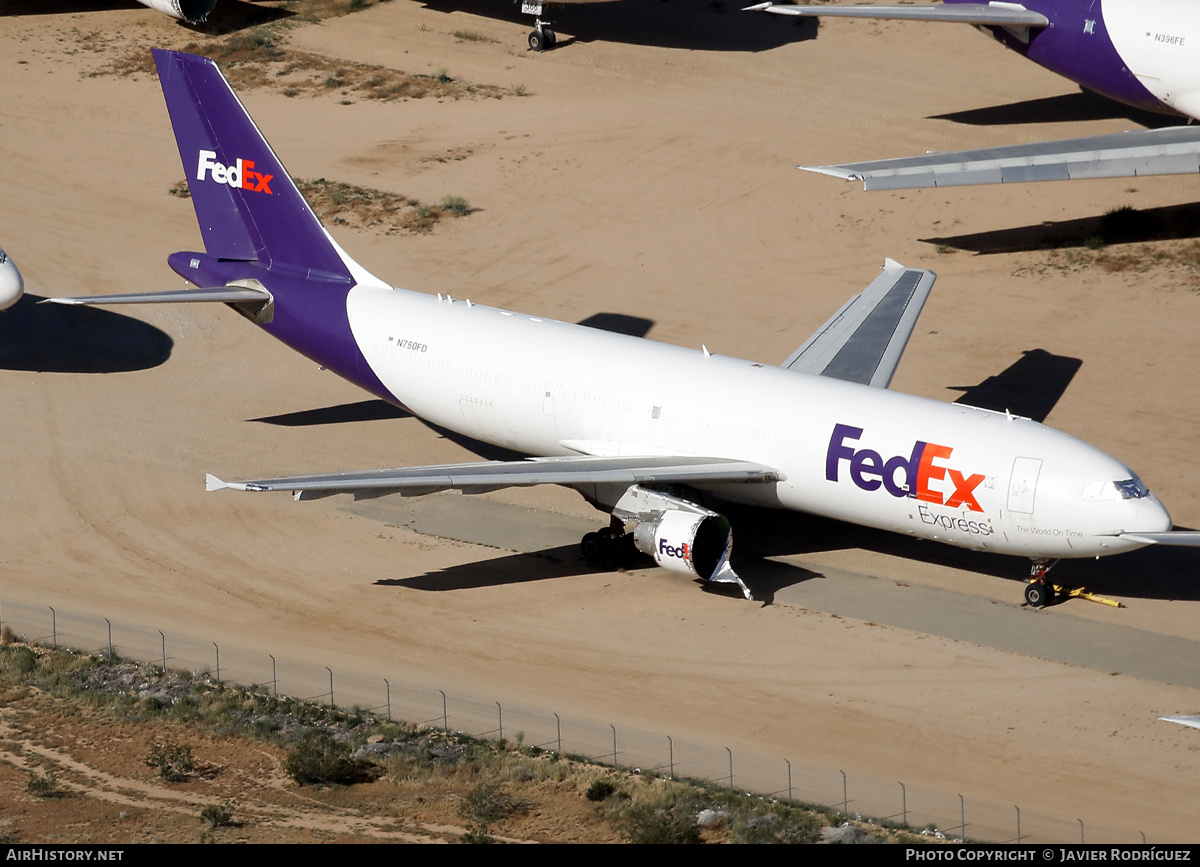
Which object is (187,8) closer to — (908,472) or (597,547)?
(597,547)

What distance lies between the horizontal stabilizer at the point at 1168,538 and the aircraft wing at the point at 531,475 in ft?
25.9

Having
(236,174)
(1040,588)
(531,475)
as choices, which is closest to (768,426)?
(531,475)

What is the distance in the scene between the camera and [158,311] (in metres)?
50.8

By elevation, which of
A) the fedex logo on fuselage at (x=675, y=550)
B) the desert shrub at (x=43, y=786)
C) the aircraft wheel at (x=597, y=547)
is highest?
the fedex logo on fuselage at (x=675, y=550)

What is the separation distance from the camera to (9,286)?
44188mm

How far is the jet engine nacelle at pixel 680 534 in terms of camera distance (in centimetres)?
3434

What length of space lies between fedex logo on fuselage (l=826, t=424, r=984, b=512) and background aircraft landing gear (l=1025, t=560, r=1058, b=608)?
8.62 ft

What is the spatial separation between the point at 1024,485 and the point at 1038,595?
309 cm

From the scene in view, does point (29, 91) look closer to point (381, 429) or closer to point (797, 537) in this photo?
point (381, 429)

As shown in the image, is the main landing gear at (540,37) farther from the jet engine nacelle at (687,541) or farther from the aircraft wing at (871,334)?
the jet engine nacelle at (687,541)

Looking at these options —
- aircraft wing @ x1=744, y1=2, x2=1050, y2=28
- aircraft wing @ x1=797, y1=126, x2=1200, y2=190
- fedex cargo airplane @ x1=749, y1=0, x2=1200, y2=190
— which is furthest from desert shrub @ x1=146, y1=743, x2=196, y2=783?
aircraft wing @ x1=744, y1=2, x2=1050, y2=28

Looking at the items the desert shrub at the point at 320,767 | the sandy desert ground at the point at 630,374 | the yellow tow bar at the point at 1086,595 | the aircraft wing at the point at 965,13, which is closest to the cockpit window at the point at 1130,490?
the yellow tow bar at the point at 1086,595

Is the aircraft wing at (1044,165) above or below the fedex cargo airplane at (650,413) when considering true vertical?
above
